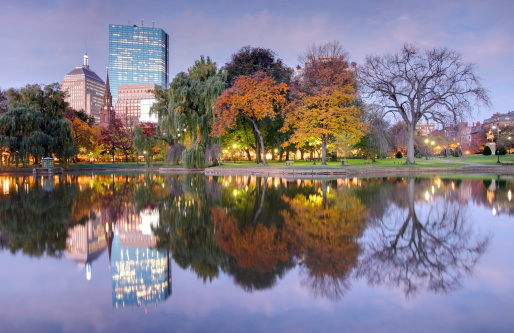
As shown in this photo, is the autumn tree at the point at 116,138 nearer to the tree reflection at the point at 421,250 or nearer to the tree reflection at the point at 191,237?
the tree reflection at the point at 191,237

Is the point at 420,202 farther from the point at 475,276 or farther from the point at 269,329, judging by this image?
the point at 269,329

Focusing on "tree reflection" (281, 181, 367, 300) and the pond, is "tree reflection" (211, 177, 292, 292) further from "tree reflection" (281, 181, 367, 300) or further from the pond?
"tree reflection" (281, 181, 367, 300)

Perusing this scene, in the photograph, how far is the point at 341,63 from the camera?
109ft

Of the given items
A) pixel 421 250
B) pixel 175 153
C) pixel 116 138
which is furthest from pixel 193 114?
pixel 116 138

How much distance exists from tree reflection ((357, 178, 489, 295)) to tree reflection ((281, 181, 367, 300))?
34 centimetres

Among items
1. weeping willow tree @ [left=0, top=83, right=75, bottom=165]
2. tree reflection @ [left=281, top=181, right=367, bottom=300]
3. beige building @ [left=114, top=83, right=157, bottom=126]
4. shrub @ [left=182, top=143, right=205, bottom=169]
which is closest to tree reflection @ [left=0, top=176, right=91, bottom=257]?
tree reflection @ [left=281, top=181, right=367, bottom=300]

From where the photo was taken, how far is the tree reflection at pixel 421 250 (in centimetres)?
514

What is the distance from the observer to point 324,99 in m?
31.9

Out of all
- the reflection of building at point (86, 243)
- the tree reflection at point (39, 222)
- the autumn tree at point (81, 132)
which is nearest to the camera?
the reflection of building at point (86, 243)

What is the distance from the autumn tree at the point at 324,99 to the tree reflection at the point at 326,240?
2020 centimetres

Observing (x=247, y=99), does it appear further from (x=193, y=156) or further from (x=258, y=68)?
(x=258, y=68)

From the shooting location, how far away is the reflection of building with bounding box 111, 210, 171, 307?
475 cm

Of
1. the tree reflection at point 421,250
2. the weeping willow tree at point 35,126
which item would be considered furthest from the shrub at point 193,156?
the tree reflection at point 421,250

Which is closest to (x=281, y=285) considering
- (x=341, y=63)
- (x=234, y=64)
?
(x=341, y=63)
